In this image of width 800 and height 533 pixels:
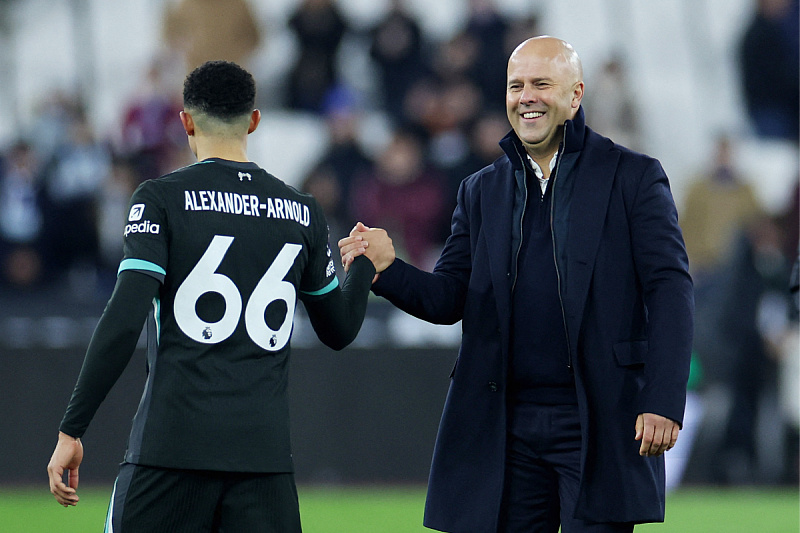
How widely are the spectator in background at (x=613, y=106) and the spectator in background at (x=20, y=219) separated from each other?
5.32m

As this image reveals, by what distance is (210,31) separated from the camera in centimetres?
1123

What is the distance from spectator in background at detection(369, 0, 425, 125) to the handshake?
7327mm

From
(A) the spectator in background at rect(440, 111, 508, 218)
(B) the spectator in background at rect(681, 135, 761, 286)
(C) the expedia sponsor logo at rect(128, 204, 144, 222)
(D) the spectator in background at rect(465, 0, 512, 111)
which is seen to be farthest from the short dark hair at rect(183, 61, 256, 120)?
(B) the spectator in background at rect(681, 135, 761, 286)

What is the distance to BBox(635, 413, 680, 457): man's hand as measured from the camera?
334 cm

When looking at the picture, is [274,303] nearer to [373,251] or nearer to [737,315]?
[373,251]

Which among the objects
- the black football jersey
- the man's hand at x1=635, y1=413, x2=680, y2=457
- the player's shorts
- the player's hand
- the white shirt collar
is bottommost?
the player's shorts

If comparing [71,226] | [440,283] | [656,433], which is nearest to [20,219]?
[71,226]

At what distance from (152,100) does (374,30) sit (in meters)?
2.34

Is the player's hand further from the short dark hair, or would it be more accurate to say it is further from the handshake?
the short dark hair

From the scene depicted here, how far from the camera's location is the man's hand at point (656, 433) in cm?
334

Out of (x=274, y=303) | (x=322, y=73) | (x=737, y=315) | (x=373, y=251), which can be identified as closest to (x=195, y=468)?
(x=274, y=303)

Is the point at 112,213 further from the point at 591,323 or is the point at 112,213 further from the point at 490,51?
the point at 591,323

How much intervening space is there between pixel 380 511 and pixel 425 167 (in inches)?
140

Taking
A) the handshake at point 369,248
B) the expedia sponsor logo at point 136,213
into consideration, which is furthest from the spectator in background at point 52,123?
the expedia sponsor logo at point 136,213
